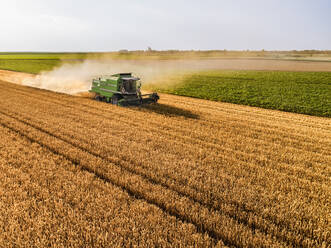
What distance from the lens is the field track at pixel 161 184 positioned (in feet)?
13.8

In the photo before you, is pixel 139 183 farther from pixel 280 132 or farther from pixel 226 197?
pixel 280 132

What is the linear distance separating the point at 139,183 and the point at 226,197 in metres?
2.02

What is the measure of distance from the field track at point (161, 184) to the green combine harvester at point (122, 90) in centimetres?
381

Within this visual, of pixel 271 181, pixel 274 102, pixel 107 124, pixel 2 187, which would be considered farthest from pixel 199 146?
pixel 274 102

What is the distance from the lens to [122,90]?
48.0 feet

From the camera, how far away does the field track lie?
420 centimetres

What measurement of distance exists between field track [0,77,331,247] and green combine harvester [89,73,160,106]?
3.81 meters

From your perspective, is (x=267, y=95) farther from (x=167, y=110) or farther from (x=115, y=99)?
(x=115, y=99)

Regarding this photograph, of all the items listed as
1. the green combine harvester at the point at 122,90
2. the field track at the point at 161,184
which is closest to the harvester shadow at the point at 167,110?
the green combine harvester at the point at 122,90

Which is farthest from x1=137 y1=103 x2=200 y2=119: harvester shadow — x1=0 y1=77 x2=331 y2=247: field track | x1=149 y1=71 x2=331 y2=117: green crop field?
x1=149 y1=71 x2=331 y2=117: green crop field

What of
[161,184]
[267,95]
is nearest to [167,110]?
[161,184]

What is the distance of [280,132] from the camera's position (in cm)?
1069

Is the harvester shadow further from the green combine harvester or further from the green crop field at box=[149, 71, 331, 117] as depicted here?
the green crop field at box=[149, 71, 331, 117]

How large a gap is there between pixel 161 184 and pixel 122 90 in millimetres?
9838
